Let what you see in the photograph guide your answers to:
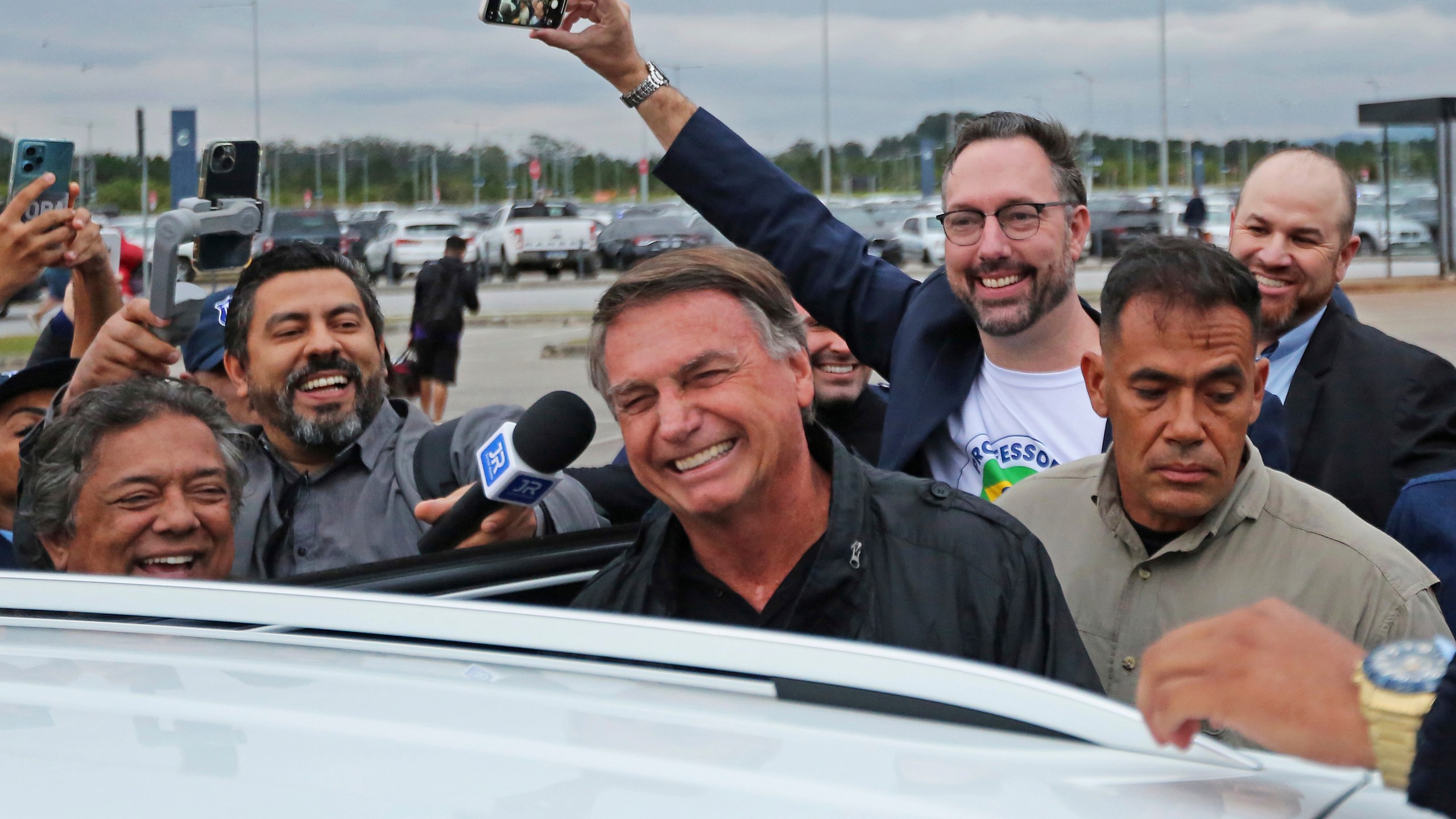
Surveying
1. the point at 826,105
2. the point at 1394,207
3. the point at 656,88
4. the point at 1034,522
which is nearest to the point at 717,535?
the point at 1034,522

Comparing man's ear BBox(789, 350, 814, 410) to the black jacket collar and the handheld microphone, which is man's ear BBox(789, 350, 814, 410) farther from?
the black jacket collar

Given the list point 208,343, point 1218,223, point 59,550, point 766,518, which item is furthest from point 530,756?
point 1218,223

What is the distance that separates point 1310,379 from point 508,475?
72.4 inches

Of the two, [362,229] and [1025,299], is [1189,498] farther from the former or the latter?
[362,229]

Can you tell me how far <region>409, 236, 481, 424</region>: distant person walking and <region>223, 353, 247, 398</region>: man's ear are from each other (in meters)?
10.7

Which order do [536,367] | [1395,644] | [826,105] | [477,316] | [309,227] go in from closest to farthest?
[1395,644], [536,367], [477,316], [309,227], [826,105]

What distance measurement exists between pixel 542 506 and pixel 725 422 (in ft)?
3.21

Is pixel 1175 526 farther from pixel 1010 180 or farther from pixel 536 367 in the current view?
pixel 536 367

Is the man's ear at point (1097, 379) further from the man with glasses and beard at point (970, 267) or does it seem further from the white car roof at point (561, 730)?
the white car roof at point (561, 730)

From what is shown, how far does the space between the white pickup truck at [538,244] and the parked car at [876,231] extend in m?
6.59

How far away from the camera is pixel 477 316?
27031 mm

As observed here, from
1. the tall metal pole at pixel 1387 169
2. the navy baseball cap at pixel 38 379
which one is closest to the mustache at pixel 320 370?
the navy baseball cap at pixel 38 379

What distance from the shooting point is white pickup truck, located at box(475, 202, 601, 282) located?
123ft

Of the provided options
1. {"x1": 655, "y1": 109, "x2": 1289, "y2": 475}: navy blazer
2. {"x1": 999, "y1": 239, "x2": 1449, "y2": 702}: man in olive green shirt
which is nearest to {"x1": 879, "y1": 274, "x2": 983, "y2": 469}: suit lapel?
{"x1": 655, "y1": 109, "x2": 1289, "y2": 475}: navy blazer
